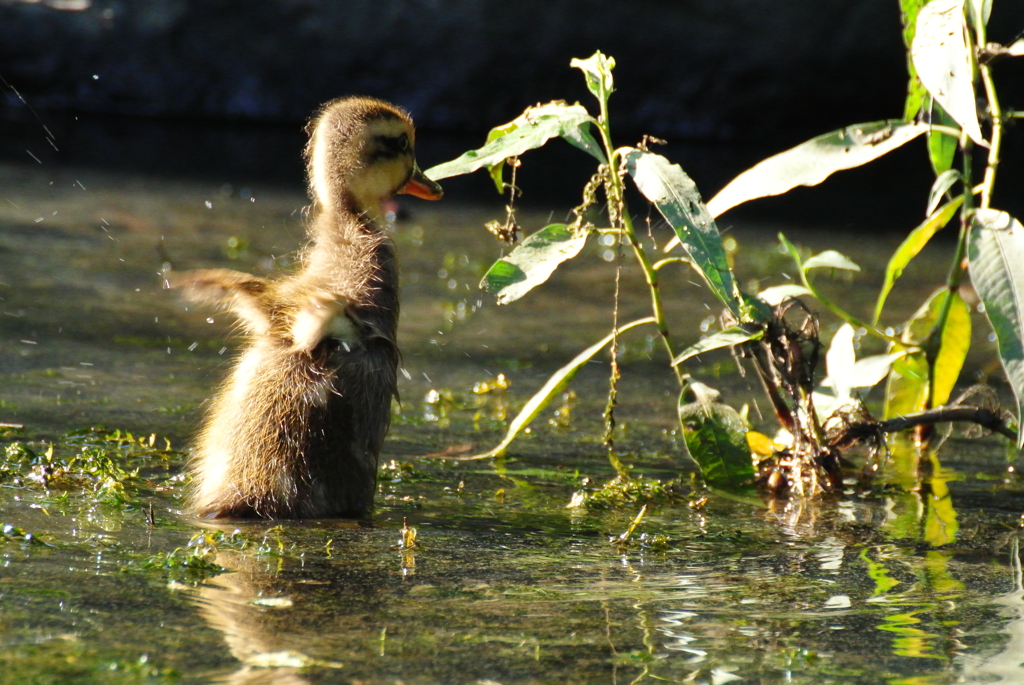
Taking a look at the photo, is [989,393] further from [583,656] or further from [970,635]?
[583,656]

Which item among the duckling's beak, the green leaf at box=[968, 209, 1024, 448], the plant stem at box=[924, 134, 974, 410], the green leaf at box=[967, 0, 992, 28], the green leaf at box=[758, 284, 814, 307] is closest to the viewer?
the green leaf at box=[968, 209, 1024, 448]

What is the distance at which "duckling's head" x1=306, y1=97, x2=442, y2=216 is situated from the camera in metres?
3.68

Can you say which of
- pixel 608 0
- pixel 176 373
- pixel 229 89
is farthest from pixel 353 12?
pixel 176 373

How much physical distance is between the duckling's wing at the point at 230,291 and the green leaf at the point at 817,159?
1.29 metres

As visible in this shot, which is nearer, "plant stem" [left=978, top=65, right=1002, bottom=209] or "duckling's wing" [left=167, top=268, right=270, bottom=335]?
"duckling's wing" [left=167, top=268, right=270, bottom=335]

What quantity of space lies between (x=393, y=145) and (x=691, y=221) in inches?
39.2

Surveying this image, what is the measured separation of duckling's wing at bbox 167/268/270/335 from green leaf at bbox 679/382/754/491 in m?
1.24

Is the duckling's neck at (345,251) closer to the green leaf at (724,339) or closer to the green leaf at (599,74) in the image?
the green leaf at (599,74)

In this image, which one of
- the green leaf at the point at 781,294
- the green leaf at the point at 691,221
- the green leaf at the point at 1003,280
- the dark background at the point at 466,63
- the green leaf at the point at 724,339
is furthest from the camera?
the dark background at the point at 466,63

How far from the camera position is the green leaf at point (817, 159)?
362 centimetres

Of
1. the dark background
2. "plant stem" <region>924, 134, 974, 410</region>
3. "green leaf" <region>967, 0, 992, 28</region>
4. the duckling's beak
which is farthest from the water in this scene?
the dark background

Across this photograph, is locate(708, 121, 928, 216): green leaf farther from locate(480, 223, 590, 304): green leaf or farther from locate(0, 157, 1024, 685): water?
locate(0, 157, 1024, 685): water

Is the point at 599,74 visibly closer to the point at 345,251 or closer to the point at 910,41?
the point at 345,251

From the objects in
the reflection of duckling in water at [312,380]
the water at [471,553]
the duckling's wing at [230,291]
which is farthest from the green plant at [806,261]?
the duckling's wing at [230,291]
